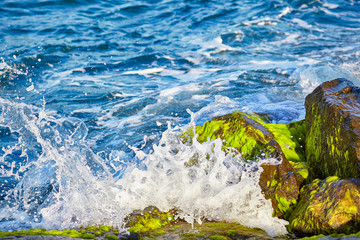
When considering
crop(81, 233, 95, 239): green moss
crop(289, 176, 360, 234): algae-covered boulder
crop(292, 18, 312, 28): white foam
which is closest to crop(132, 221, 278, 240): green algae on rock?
crop(289, 176, 360, 234): algae-covered boulder

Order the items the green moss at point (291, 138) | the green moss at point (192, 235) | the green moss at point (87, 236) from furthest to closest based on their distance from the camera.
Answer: the green moss at point (291, 138) → the green moss at point (192, 235) → the green moss at point (87, 236)

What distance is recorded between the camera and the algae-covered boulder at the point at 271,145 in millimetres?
3908

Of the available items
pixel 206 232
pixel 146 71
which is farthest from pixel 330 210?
pixel 146 71

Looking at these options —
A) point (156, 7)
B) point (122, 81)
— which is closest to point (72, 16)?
point (156, 7)

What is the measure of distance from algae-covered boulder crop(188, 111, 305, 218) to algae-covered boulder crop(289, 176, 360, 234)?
24cm

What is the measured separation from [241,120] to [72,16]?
36.7ft

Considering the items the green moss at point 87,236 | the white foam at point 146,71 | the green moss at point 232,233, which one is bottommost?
the white foam at point 146,71

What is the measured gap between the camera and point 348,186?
138 inches

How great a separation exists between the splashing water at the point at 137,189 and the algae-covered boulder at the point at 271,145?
4.3 inches

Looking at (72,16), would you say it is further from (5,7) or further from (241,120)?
(241,120)

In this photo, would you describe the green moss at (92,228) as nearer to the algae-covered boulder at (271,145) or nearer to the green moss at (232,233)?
the green moss at (232,233)

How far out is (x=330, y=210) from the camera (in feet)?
11.3

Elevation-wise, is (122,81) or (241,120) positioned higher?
(241,120)

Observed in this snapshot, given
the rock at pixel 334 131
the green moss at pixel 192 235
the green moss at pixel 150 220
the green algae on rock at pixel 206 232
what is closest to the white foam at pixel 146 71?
the rock at pixel 334 131
